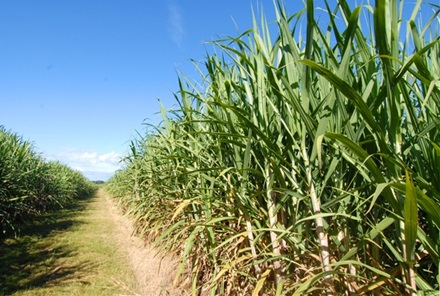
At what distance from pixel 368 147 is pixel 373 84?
0.74 feet

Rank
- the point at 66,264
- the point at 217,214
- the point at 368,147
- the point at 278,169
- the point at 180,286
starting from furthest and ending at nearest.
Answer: the point at 66,264, the point at 180,286, the point at 217,214, the point at 278,169, the point at 368,147

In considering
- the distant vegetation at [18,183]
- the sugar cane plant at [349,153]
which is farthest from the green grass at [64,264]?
the sugar cane plant at [349,153]

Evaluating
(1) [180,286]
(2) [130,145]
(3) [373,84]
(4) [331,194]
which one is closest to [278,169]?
(4) [331,194]

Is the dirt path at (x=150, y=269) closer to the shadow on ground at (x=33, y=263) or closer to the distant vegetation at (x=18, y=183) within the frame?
the shadow on ground at (x=33, y=263)

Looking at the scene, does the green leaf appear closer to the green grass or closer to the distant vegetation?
the green grass

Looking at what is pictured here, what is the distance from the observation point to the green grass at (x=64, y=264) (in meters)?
3.46

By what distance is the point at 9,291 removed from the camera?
133 inches

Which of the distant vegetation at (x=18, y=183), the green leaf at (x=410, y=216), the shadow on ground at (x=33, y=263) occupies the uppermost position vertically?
the distant vegetation at (x=18, y=183)

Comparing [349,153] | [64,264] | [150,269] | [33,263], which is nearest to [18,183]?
[33,263]

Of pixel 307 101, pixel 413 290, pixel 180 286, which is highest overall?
pixel 307 101

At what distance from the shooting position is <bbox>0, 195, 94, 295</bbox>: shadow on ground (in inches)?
146

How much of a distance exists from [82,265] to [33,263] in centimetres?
74

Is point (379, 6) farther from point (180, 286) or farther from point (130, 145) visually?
point (130, 145)

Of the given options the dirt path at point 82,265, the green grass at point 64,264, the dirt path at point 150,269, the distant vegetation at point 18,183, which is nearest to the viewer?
the dirt path at point 150,269
